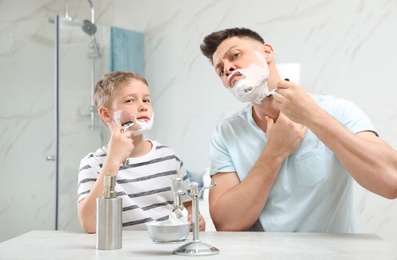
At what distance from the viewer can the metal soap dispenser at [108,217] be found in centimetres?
111

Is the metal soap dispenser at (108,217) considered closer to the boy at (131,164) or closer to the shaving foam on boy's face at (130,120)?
the boy at (131,164)

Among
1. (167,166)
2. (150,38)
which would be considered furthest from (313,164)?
(150,38)

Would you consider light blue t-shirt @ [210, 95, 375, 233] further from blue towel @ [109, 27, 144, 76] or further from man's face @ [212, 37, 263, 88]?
blue towel @ [109, 27, 144, 76]

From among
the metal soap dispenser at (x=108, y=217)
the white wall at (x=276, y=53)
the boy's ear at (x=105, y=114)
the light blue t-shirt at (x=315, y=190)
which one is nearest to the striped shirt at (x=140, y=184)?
the boy's ear at (x=105, y=114)

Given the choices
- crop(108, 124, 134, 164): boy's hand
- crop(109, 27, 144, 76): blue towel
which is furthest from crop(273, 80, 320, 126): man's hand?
crop(109, 27, 144, 76): blue towel

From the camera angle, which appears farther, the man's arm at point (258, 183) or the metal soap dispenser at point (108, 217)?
the man's arm at point (258, 183)

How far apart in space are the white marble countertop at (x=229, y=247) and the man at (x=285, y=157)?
0.15m

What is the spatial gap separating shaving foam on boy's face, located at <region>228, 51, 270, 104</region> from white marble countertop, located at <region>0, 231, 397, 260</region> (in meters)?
0.42

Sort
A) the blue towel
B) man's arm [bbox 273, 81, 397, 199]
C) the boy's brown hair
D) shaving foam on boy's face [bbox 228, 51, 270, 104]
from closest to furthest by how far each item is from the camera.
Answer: man's arm [bbox 273, 81, 397, 199] → shaving foam on boy's face [bbox 228, 51, 270, 104] → the boy's brown hair → the blue towel

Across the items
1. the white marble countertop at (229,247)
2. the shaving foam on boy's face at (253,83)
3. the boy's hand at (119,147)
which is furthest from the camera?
the shaving foam on boy's face at (253,83)

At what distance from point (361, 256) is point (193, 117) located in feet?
7.27

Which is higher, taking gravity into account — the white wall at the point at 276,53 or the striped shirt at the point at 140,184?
the white wall at the point at 276,53

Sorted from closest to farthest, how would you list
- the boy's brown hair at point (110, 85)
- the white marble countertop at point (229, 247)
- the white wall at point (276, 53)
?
the white marble countertop at point (229, 247), the boy's brown hair at point (110, 85), the white wall at point (276, 53)

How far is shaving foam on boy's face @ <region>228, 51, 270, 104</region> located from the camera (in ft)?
5.10
